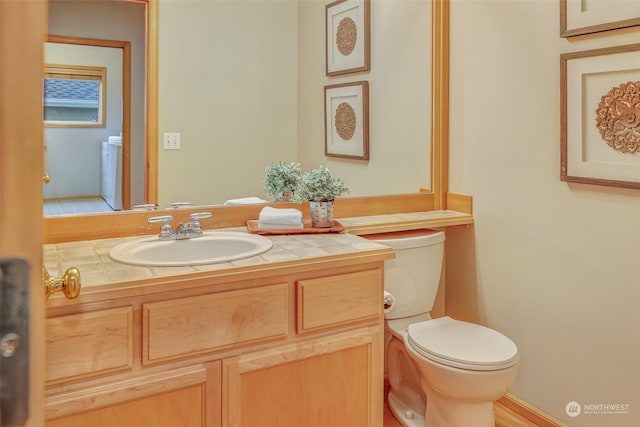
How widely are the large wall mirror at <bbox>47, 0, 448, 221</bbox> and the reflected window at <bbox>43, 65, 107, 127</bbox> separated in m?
0.12

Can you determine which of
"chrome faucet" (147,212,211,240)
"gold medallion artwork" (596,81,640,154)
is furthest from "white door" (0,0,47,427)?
"gold medallion artwork" (596,81,640,154)

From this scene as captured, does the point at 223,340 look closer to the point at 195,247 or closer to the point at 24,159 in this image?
the point at 195,247

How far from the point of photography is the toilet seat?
171 centimetres

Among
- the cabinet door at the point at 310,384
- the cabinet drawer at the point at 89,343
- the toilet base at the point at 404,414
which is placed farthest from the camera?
the toilet base at the point at 404,414

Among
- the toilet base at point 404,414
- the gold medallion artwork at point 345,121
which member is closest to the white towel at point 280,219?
the gold medallion artwork at point 345,121

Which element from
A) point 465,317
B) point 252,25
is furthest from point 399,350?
point 252,25

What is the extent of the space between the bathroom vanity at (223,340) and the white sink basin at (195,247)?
7 centimetres

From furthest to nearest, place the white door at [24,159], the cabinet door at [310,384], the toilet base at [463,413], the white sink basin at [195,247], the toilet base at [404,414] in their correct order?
the toilet base at [404,414]
the toilet base at [463,413]
the white sink basin at [195,247]
the cabinet door at [310,384]
the white door at [24,159]

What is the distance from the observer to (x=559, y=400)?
6.43 ft

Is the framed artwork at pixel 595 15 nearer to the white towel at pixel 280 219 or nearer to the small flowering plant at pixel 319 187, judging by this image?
the small flowering plant at pixel 319 187

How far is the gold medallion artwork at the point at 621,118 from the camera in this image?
1620 millimetres

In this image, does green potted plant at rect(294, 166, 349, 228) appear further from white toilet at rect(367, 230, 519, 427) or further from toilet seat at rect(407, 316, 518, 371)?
toilet seat at rect(407, 316, 518, 371)

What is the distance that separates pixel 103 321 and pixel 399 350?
1.38 meters

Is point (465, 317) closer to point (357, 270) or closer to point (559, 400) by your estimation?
point (559, 400)
